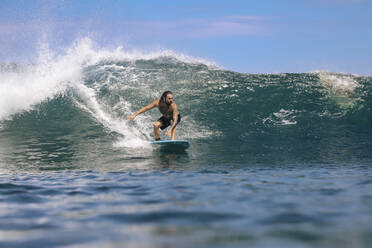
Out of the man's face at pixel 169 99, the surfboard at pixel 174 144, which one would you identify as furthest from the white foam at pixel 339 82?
the surfboard at pixel 174 144

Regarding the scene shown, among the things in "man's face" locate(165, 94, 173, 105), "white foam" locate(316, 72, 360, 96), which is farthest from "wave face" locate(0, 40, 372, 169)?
"man's face" locate(165, 94, 173, 105)

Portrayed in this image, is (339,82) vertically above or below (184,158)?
above

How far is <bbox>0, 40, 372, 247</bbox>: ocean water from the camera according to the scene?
8.24 feet

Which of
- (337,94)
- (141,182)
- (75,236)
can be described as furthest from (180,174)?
(337,94)

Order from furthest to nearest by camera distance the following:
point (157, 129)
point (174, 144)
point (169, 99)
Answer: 1. point (157, 129)
2. point (169, 99)
3. point (174, 144)

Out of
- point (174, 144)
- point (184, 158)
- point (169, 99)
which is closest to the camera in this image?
point (184, 158)

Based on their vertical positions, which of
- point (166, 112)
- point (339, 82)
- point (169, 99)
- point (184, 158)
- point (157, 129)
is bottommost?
A: point (184, 158)

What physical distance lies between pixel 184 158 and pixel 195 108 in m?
6.38

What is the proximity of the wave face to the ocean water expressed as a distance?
0.19ft

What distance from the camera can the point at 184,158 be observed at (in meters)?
6.81

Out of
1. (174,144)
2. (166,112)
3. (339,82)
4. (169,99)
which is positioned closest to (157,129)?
(166,112)

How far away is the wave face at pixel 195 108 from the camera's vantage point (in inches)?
337

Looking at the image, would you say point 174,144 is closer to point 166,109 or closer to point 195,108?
point 166,109

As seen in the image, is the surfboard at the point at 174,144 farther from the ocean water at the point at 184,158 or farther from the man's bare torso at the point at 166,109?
the man's bare torso at the point at 166,109
